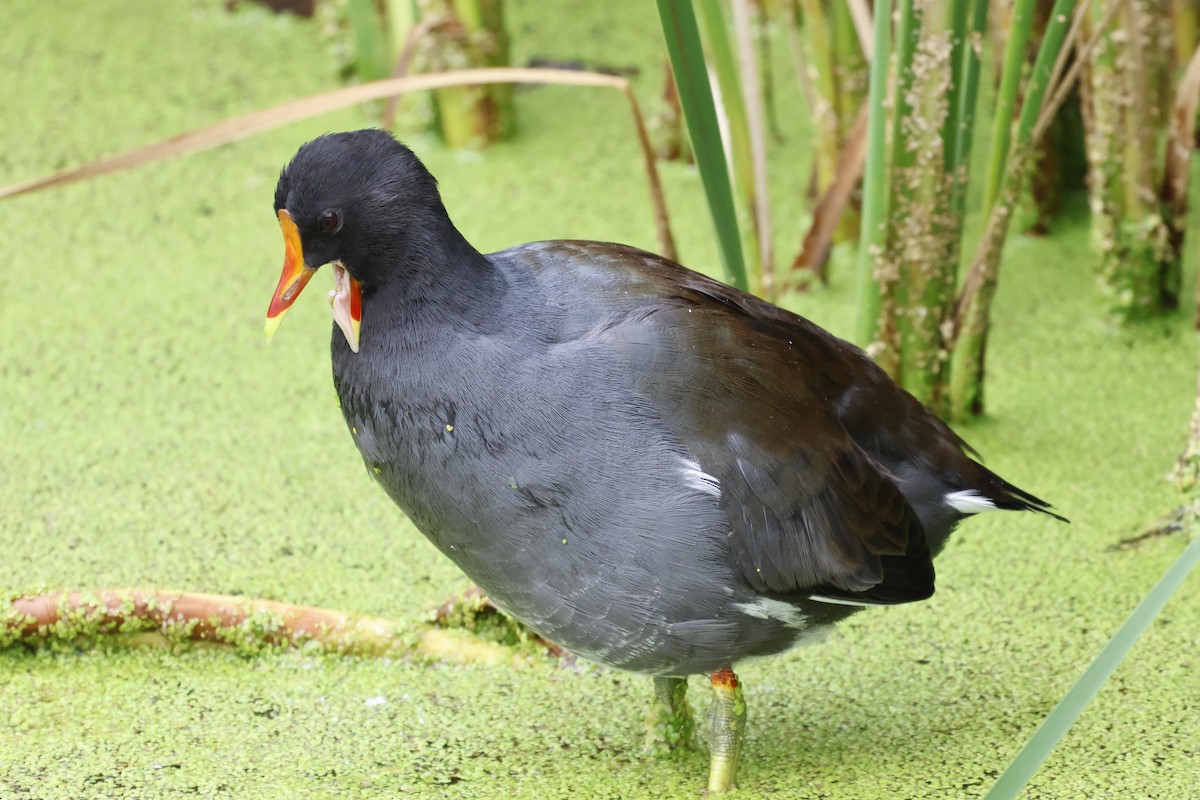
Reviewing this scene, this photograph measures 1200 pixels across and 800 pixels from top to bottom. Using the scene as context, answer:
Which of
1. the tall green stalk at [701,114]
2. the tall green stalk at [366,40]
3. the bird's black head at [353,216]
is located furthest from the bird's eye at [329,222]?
the tall green stalk at [366,40]

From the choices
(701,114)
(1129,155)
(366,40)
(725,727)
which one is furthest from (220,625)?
(1129,155)

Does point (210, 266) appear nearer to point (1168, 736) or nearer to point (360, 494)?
point (360, 494)

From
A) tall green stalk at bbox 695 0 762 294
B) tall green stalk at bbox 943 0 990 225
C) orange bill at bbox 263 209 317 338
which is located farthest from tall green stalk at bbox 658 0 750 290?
orange bill at bbox 263 209 317 338

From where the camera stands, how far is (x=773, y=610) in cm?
144

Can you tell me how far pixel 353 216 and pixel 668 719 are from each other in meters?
0.69

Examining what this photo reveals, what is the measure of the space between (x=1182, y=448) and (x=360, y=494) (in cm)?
131

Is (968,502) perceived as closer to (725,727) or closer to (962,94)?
(725,727)

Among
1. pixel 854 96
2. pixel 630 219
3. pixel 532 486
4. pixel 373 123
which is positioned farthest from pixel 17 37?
pixel 532 486

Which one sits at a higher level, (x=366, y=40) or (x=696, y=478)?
(x=366, y=40)

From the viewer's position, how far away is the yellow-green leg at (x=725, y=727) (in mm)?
1508

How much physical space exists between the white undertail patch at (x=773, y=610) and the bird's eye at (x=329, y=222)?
0.57 metres

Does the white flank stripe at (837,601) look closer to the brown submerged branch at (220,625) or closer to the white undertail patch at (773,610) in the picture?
the white undertail patch at (773,610)

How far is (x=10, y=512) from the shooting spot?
78.7 inches

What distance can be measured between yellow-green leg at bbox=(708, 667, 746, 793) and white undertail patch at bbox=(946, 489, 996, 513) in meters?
0.34
